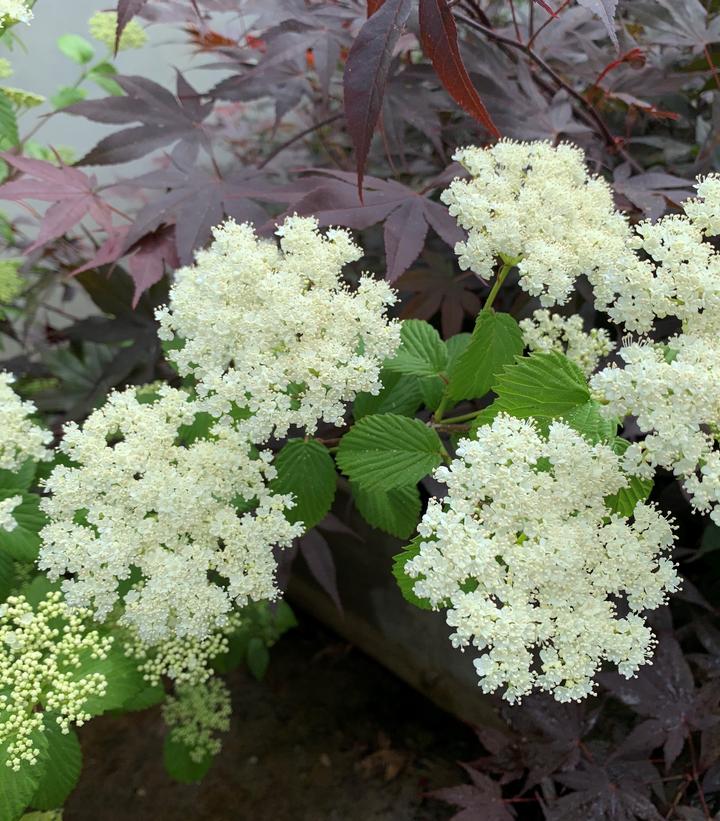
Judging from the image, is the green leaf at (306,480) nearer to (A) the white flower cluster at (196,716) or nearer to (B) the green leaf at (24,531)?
(B) the green leaf at (24,531)

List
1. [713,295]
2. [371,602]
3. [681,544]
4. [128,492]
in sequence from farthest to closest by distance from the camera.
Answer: [371,602] → [681,544] → [128,492] → [713,295]

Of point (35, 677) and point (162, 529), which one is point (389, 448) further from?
point (35, 677)

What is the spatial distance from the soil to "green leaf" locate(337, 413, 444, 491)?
1035mm

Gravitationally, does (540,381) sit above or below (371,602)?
above

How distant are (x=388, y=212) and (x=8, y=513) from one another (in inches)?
20.7

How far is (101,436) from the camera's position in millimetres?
719

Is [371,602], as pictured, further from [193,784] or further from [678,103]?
[678,103]

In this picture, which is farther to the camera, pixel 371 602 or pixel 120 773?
pixel 371 602

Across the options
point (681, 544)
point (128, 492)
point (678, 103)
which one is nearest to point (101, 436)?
point (128, 492)

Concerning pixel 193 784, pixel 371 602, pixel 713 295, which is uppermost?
pixel 713 295

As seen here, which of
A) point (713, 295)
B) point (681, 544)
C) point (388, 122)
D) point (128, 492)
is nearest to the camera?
point (713, 295)

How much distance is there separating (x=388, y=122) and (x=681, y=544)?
782 millimetres

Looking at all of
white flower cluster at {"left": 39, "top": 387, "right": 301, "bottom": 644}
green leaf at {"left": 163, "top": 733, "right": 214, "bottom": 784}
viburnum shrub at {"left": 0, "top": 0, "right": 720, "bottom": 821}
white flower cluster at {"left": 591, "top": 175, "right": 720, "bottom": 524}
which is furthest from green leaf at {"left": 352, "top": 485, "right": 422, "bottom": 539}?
green leaf at {"left": 163, "top": 733, "right": 214, "bottom": 784}

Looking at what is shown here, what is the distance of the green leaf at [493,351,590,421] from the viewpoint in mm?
622
